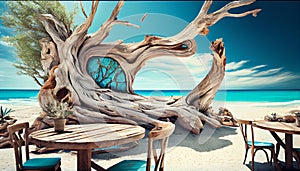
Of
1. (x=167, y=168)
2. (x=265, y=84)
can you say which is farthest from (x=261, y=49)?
(x=167, y=168)

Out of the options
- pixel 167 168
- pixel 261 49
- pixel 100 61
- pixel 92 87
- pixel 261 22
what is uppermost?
pixel 261 22

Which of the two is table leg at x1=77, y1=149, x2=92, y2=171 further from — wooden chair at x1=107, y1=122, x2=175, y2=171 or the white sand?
the white sand

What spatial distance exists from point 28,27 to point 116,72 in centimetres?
240

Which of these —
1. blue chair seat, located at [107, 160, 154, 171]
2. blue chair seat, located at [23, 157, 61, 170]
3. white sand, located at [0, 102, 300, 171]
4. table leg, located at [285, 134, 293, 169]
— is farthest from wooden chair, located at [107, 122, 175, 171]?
table leg, located at [285, 134, 293, 169]

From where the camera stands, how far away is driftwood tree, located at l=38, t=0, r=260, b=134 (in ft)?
13.9

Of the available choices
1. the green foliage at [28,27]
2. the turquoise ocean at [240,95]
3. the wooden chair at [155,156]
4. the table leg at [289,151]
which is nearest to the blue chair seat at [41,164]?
the wooden chair at [155,156]

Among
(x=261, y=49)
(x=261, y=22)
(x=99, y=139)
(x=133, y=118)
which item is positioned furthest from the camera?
(x=261, y=49)

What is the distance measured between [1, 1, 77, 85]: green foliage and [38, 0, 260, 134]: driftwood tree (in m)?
1.23

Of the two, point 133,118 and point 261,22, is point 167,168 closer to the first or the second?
point 133,118

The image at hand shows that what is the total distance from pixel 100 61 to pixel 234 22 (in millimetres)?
10242

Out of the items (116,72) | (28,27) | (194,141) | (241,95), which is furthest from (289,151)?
(241,95)

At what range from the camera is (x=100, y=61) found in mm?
4988

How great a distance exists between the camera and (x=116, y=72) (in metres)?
5.09

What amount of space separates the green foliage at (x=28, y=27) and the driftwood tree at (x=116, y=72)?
4.05 feet
